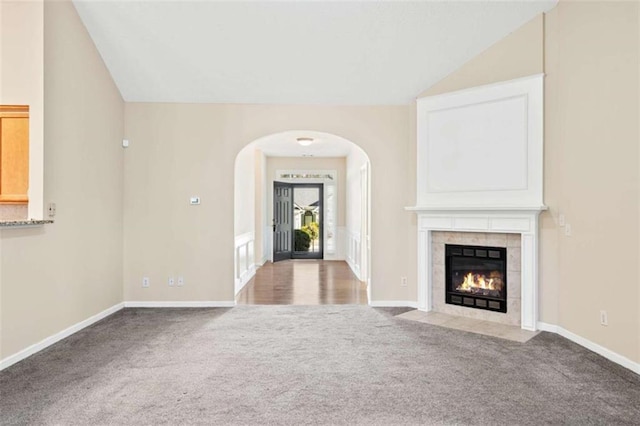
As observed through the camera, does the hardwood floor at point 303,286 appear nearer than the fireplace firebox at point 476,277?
No

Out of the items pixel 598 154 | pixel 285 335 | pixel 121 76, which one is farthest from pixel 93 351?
pixel 598 154

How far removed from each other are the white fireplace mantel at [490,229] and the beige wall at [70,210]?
→ 362cm

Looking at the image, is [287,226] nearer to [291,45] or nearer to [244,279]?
[244,279]

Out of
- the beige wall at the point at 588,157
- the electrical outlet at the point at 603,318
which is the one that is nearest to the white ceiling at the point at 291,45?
the beige wall at the point at 588,157

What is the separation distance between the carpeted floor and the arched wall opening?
8.41 feet

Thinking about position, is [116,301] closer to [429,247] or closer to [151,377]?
[151,377]

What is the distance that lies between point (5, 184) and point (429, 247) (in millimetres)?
4480

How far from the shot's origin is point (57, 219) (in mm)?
3760

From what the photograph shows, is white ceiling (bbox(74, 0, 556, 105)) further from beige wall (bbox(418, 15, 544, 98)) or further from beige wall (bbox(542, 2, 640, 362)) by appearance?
beige wall (bbox(542, 2, 640, 362))

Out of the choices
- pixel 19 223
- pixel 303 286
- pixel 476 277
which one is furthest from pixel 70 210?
pixel 476 277

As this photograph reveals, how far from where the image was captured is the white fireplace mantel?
413cm

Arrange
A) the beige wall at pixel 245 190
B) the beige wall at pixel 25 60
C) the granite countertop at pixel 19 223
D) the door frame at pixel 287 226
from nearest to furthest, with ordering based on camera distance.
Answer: the granite countertop at pixel 19 223
the beige wall at pixel 25 60
the beige wall at pixel 245 190
the door frame at pixel 287 226

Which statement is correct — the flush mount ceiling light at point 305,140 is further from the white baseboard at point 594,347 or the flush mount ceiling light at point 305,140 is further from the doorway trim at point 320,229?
the white baseboard at point 594,347

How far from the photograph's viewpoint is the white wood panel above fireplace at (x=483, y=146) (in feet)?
13.6
